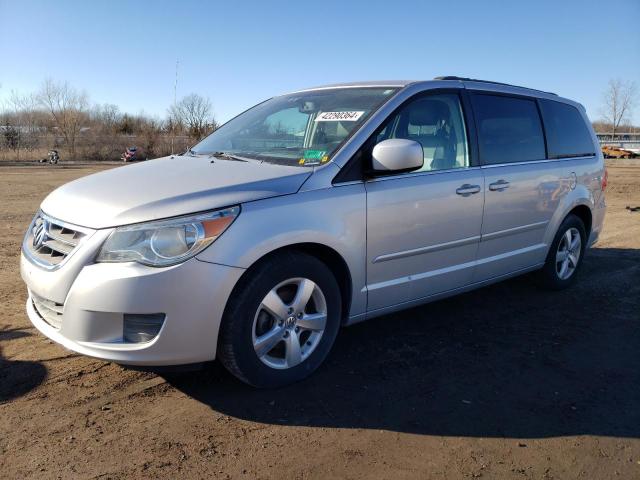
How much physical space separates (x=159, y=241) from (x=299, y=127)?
5.33 feet

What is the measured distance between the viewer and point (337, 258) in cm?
336

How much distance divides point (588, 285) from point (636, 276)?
74cm

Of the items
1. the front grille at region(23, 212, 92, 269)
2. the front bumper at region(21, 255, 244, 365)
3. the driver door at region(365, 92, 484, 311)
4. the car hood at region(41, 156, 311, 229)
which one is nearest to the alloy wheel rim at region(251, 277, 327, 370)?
the front bumper at region(21, 255, 244, 365)

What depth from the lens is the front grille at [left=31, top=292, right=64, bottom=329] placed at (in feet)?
9.63

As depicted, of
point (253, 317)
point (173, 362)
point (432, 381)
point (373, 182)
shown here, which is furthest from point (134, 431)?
point (373, 182)

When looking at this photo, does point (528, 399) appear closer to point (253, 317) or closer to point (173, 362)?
point (253, 317)

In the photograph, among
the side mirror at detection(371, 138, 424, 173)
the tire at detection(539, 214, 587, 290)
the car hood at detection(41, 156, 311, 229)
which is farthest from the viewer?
the tire at detection(539, 214, 587, 290)

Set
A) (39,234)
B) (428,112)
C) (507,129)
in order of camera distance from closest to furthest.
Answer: (39,234) → (428,112) → (507,129)

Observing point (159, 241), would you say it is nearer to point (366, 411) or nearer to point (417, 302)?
point (366, 411)

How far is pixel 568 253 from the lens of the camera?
17.7ft

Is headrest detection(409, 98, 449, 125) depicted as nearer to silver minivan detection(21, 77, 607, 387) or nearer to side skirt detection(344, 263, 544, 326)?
silver minivan detection(21, 77, 607, 387)

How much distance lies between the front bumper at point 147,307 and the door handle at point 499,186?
228cm

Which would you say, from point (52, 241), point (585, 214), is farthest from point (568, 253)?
point (52, 241)

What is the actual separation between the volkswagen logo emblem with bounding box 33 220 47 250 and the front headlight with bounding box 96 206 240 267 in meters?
0.63
